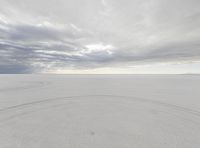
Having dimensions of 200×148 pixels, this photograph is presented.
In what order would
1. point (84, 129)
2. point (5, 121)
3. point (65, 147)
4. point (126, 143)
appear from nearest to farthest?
1. point (65, 147)
2. point (126, 143)
3. point (84, 129)
4. point (5, 121)

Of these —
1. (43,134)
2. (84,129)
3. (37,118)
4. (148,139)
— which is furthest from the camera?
(37,118)

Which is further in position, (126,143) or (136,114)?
(136,114)

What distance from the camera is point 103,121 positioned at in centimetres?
545

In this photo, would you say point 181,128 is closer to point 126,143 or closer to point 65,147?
point 126,143

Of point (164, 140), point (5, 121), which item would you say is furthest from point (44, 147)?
point (164, 140)

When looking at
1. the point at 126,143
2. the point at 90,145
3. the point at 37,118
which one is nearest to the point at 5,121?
the point at 37,118

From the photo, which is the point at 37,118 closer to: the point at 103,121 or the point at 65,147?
the point at 65,147

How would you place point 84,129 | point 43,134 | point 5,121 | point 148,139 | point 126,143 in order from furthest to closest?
point 5,121 < point 84,129 < point 43,134 < point 148,139 < point 126,143

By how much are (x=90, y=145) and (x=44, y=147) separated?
151 cm

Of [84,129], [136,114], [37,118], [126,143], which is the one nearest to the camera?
[126,143]

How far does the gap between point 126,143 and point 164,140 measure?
4.75 feet

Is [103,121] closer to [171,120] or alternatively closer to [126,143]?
[126,143]

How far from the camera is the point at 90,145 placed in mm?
3588

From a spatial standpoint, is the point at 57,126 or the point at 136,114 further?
the point at 136,114
